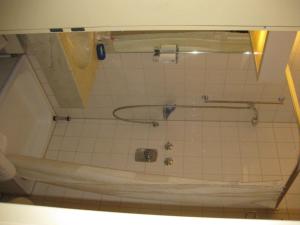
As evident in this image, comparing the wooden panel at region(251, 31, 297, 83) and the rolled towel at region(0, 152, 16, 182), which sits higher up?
the wooden panel at region(251, 31, 297, 83)

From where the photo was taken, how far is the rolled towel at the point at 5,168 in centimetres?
176

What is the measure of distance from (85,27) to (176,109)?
176 cm

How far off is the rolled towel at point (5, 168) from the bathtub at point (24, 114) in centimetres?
30

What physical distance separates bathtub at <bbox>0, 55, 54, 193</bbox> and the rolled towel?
30 cm

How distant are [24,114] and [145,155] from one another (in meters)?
1.12

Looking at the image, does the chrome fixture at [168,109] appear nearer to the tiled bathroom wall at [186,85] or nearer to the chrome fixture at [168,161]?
the tiled bathroom wall at [186,85]

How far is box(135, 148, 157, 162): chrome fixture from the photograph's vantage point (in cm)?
271

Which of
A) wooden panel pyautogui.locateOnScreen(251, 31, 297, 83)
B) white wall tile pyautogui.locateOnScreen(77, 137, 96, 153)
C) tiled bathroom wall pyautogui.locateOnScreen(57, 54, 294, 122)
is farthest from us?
white wall tile pyautogui.locateOnScreen(77, 137, 96, 153)

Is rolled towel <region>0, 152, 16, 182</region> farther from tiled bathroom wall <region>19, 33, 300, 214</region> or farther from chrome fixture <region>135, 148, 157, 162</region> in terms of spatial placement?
chrome fixture <region>135, 148, 157, 162</region>

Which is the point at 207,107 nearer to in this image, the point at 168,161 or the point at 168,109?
the point at 168,109

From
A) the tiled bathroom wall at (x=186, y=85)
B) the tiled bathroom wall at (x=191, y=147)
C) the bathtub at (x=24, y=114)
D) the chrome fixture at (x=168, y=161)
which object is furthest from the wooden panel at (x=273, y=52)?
the bathtub at (x=24, y=114)

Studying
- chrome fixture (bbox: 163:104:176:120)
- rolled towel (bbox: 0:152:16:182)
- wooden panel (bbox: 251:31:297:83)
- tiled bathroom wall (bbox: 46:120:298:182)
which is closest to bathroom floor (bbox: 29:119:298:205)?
tiled bathroom wall (bbox: 46:120:298:182)

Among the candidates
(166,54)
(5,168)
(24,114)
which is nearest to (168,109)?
(166,54)

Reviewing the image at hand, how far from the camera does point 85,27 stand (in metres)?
1.19
